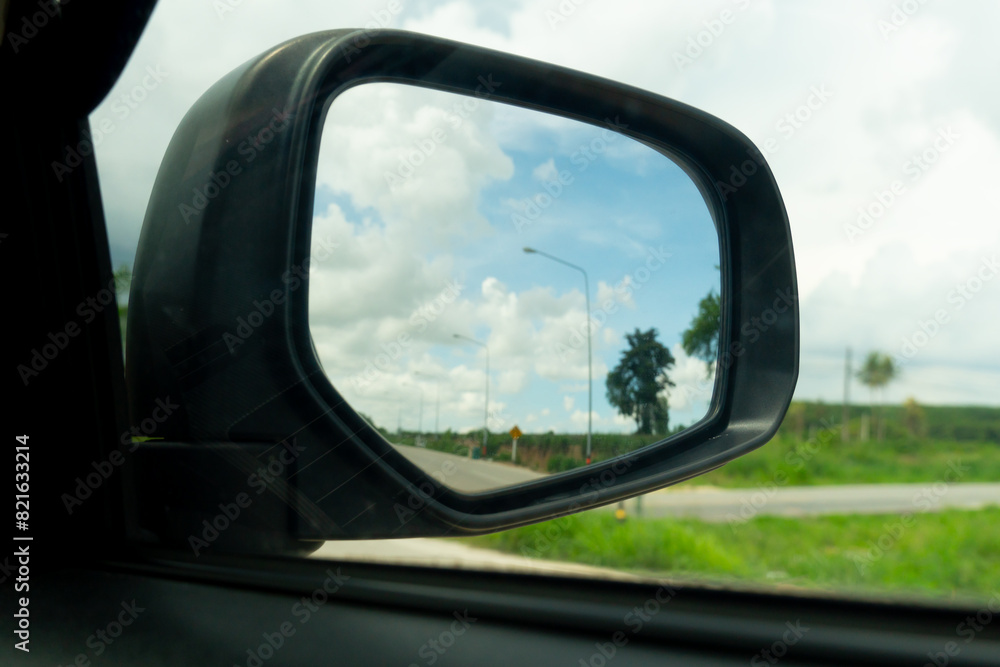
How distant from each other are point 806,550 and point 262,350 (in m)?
2.32

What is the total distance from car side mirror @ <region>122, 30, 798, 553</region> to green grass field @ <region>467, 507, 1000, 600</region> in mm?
603

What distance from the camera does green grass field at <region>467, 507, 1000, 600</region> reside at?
78.8 inches

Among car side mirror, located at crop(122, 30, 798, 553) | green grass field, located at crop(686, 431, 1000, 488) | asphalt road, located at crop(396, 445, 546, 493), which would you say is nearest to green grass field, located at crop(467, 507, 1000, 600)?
green grass field, located at crop(686, 431, 1000, 488)

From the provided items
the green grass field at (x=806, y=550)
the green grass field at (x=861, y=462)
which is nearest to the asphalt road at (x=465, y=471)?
the green grass field at (x=806, y=550)

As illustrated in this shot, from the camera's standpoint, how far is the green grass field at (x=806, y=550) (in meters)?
2.00

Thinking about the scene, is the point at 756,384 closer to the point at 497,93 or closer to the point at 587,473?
the point at 587,473

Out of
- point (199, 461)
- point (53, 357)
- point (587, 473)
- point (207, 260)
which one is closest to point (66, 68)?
point (53, 357)

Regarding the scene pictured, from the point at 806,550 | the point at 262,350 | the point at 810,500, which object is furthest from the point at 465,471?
the point at 810,500

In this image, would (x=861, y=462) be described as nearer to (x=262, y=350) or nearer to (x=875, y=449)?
(x=875, y=449)

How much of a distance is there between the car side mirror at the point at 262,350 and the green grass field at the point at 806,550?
0.60 metres

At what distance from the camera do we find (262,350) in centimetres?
119

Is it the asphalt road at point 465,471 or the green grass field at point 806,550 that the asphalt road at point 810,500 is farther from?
the asphalt road at point 465,471

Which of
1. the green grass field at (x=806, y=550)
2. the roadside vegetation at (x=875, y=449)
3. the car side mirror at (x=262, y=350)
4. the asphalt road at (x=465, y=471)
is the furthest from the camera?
the roadside vegetation at (x=875, y=449)

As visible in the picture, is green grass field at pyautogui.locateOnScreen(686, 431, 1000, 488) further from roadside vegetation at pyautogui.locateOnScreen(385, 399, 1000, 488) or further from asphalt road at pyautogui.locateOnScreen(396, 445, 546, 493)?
asphalt road at pyautogui.locateOnScreen(396, 445, 546, 493)
